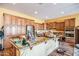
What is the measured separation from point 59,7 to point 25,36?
2.75ft

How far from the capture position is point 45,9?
2.40 metres

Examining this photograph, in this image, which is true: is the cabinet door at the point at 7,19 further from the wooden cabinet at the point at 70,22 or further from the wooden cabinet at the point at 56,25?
the wooden cabinet at the point at 70,22

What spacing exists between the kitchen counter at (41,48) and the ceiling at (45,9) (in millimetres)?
485

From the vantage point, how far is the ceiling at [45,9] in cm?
234

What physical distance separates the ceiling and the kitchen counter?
485 millimetres

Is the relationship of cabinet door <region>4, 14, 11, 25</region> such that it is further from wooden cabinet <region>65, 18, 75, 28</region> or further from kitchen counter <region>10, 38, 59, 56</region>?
wooden cabinet <region>65, 18, 75, 28</region>

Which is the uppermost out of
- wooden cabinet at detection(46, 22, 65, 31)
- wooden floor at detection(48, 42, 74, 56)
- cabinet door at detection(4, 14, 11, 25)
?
cabinet door at detection(4, 14, 11, 25)

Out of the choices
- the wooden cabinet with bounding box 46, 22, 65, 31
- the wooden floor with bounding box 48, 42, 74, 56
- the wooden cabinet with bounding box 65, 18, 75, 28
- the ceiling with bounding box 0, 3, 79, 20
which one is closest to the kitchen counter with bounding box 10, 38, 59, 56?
the wooden floor with bounding box 48, 42, 74, 56

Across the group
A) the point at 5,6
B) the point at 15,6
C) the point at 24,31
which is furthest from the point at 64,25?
the point at 5,6

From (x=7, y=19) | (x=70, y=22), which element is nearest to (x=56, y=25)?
(x=70, y=22)

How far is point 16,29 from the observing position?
2.36 m

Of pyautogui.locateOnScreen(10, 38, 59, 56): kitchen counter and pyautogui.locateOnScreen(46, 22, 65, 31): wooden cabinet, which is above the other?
pyautogui.locateOnScreen(46, 22, 65, 31): wooden cabinet

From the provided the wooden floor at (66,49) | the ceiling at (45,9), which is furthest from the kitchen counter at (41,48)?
the ceiling at (45,9)

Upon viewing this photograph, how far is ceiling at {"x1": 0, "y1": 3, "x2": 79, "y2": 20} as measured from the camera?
7.68ft
